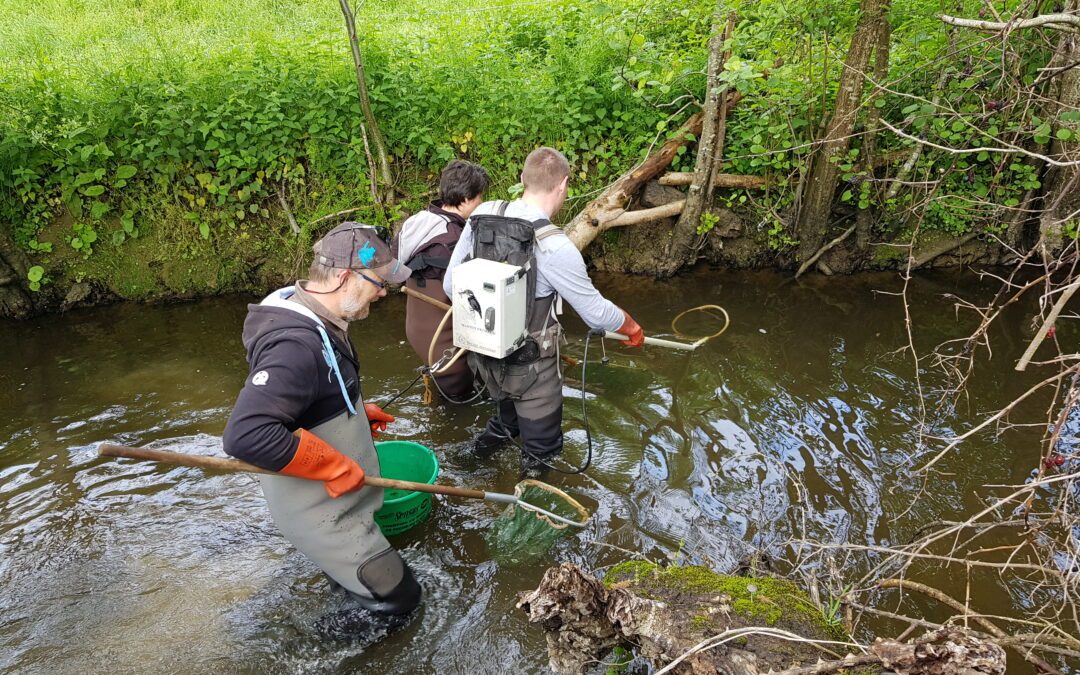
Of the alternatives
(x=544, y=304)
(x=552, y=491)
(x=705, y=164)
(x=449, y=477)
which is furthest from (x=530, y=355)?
(x=705, y=164)

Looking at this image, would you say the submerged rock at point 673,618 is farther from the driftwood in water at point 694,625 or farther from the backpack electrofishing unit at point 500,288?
the backpack electrofishing unit at point 500,288

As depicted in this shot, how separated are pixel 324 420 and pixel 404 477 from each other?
4.82 ft

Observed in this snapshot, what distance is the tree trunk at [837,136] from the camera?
19.2ft

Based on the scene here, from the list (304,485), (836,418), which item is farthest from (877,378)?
(304,485)

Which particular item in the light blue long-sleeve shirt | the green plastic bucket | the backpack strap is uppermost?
the backpack strap

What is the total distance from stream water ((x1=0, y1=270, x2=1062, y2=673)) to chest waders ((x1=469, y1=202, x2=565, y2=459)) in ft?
2.04

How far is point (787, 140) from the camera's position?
677 cm

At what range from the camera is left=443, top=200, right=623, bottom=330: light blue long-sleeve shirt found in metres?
3.46

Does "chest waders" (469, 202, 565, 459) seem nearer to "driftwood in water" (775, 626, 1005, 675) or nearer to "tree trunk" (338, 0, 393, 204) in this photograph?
"driftwood in water" (775, 626, 1005, 675)

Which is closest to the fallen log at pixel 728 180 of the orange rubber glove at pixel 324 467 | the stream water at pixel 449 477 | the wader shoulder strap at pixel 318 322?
the stream water at pixel 449 477

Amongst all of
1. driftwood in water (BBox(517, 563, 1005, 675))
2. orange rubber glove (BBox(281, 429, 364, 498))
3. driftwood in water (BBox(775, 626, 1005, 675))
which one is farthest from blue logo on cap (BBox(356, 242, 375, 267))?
driftwood in water (BBox(775, 626, 1005, 675))

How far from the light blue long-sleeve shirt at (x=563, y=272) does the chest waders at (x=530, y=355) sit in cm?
3

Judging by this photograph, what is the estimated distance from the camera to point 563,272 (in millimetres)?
3486

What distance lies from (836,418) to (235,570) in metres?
4.40
